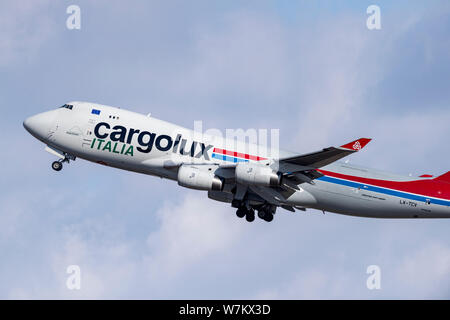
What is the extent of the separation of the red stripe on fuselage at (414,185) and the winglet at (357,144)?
6185mm

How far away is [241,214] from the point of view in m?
48.6

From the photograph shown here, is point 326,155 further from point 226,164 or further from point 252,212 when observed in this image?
point 252,212

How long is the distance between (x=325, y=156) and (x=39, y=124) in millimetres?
18314

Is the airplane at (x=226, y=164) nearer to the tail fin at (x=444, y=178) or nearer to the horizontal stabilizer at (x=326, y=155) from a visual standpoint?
the tail fin at (x=444, y=178)

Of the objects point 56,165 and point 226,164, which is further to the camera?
point 56,165

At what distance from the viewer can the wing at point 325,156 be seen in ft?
134

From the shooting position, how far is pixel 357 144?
4069cm

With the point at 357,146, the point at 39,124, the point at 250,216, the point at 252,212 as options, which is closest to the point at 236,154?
the point at 252,212

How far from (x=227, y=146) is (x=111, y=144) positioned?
7.03m

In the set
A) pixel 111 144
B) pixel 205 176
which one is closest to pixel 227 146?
pixel 205 176

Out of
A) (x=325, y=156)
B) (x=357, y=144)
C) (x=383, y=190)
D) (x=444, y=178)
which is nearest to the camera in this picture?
(x=357, y=144)

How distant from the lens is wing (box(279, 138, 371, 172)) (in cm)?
4081

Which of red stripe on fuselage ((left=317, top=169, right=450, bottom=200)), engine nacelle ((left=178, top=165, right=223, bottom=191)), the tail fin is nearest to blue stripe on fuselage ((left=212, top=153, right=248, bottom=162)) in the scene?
engine nacelle ((left=178, top=165, right=223, bottom=191))

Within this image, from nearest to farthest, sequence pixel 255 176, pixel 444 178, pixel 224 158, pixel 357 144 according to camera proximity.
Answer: pixel 357 144
pixel 255 176
pixel 224 158
pixel 444 178
